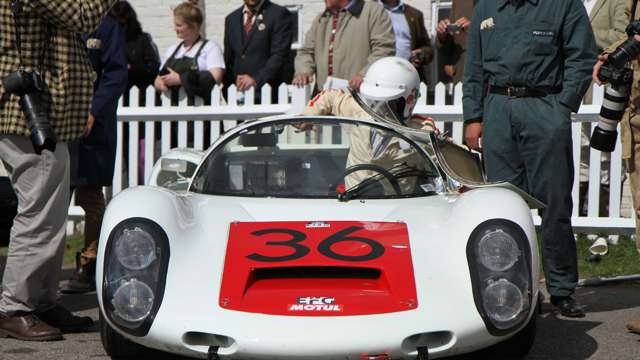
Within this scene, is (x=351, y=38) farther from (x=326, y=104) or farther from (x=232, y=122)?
(x=326, y=104)

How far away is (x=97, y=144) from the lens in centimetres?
683

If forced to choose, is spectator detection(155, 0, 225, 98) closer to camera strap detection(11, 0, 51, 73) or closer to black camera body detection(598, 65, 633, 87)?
camera strap detection(11, 0, 51, 73)

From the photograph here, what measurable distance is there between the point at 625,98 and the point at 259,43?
437 centimetres

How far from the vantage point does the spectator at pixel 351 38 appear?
8.41 metres

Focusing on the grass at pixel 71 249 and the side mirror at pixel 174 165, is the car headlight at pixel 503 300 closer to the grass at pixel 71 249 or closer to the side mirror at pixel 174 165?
the side mirror at pixel 174 165

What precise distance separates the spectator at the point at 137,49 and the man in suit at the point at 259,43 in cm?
70

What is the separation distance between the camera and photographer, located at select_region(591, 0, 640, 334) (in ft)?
17.3

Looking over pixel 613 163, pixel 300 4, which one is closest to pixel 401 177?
pixel 613 163

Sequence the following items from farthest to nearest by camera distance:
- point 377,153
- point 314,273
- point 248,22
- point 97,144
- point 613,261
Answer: point 248,22 < point 613,261 < point 97,144 < point 377,153 < point 314,273

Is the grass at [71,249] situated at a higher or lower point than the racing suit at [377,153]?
lower

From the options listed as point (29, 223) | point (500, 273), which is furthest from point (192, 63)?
point (500, 273)

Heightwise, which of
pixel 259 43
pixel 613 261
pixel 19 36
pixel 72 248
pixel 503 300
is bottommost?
pixel 72 248

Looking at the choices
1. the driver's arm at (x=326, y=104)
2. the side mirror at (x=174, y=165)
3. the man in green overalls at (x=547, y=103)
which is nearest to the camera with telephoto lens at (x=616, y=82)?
the man in green overalls at (x=547, y=103)

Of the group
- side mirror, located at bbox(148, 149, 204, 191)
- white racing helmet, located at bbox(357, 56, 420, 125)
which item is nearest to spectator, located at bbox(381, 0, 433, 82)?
white racing helmet, located at bbox(357, 56, 420, 125)
